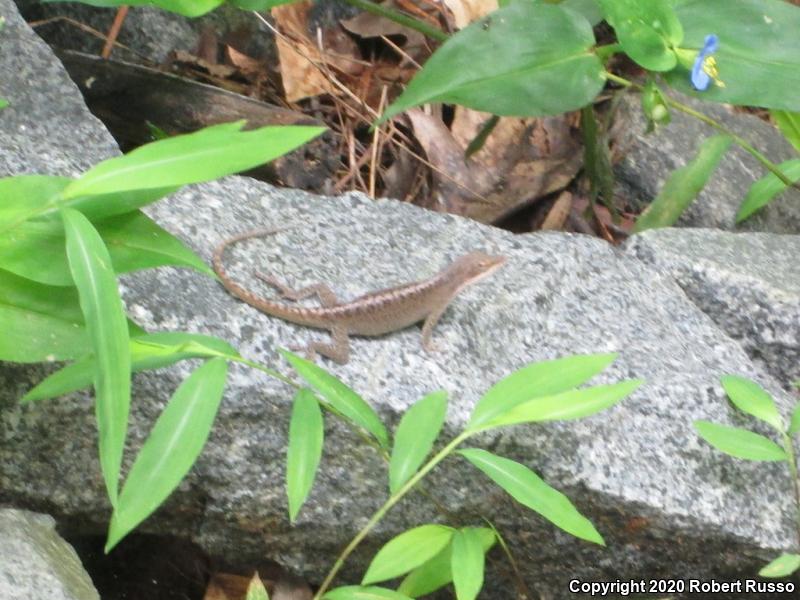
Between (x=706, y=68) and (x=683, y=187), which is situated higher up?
(x=706, y=68)

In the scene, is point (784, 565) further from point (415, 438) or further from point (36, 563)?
point (36, 563)

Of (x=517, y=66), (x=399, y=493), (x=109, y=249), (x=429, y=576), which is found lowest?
(x=429, y=576)

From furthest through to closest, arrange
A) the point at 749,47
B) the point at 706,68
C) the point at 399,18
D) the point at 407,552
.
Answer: the point at 399,18 → the point at 749,47 → the point at 706,68 → the point at 407,552

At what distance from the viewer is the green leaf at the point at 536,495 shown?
2.55 m

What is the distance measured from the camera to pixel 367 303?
3465mm

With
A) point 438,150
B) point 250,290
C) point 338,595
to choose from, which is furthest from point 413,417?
point 438,150

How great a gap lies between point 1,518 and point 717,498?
2.22 m

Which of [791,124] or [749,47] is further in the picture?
[791,124]

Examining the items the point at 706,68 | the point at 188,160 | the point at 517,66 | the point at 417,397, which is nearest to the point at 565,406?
the point at 417,397

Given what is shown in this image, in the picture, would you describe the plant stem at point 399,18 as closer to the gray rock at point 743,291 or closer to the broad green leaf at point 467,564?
the gray rock at point 743,291

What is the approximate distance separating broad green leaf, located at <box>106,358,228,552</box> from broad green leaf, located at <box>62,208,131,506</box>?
0.18 feet

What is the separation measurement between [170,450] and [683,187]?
3.36 metres

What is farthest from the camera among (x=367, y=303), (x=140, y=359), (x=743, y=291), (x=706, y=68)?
(x=743, y=291)

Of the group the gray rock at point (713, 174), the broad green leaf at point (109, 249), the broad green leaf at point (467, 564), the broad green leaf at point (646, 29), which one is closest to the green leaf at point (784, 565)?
the broad green leaf at point (467, 564)
